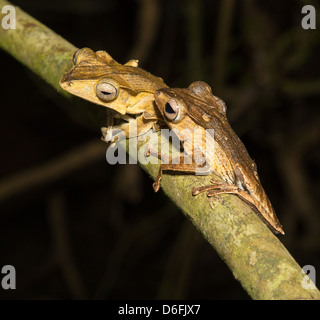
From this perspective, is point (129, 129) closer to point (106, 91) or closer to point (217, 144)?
point (106, 91)

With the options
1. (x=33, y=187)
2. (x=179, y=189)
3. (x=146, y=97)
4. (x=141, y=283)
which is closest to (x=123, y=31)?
(x=33, y=187)

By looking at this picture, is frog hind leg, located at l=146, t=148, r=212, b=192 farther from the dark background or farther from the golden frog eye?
the dark background

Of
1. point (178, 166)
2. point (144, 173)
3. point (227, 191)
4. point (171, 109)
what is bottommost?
point (227, 191)

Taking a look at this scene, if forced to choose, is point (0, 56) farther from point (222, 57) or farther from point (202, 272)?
point (202, 272)

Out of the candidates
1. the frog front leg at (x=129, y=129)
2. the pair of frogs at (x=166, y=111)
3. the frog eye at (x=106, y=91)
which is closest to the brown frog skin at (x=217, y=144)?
the pair of frogs at (x=166, y=111)

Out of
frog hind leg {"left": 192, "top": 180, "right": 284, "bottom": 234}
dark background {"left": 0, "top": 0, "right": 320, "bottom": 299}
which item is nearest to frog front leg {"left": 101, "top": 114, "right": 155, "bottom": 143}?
frog hind leg {"left": 192, "top": 180, "right": 284, "bottom": 234}

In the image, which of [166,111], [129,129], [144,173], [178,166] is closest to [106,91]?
[129,129]

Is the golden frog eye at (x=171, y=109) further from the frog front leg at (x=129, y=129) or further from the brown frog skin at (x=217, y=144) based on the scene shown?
the frog front leg at (x=129, y=129)
